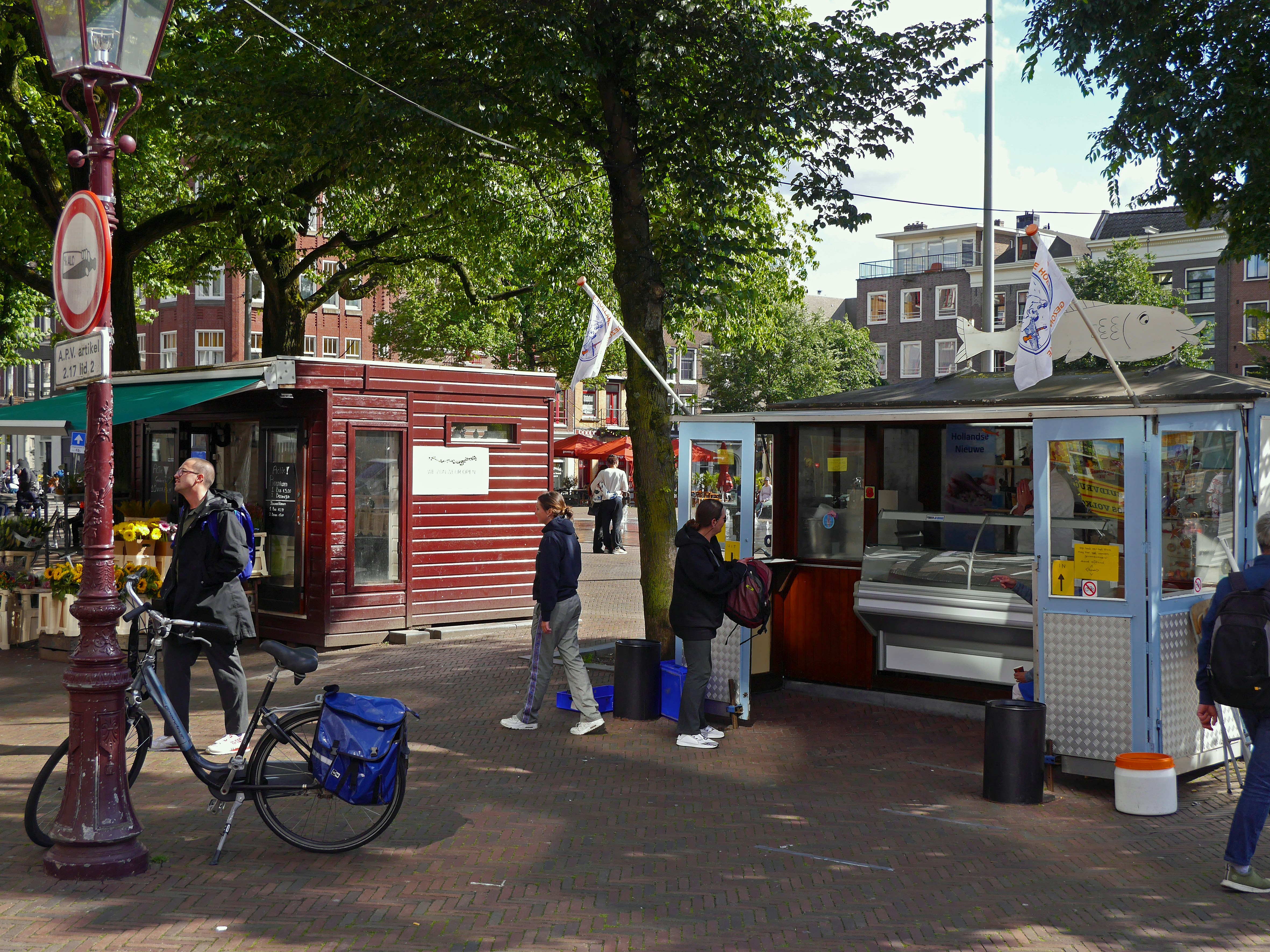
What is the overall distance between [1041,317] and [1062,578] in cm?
163

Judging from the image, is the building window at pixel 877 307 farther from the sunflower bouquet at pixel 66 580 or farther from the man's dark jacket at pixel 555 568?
the man's dark jacket at pixel 555 568

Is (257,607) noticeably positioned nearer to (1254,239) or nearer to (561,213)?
(561,213)

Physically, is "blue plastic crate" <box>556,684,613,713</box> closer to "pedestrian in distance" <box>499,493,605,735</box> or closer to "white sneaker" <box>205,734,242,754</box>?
"pedestrian in distance" <box>499,493,605,735</box>

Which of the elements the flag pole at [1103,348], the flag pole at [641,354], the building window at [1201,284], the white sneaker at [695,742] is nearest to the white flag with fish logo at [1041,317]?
the flag pole at [1103,348]

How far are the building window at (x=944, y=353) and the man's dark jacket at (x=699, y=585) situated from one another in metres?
53.3

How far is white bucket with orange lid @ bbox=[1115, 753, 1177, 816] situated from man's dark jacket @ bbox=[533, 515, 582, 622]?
12.0 ft

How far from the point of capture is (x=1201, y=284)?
48.0 m

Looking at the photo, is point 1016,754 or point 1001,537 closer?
point 1016,754

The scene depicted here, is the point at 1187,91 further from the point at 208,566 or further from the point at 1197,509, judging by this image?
the point at 208,566

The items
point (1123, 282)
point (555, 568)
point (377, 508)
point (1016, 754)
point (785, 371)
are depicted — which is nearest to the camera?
point (1016, 754)

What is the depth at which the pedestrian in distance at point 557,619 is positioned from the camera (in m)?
8.17

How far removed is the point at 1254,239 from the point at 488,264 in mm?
12734

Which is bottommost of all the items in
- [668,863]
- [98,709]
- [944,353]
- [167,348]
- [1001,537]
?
[668,863]

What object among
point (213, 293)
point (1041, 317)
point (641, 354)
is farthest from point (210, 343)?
point (1041, 317)
